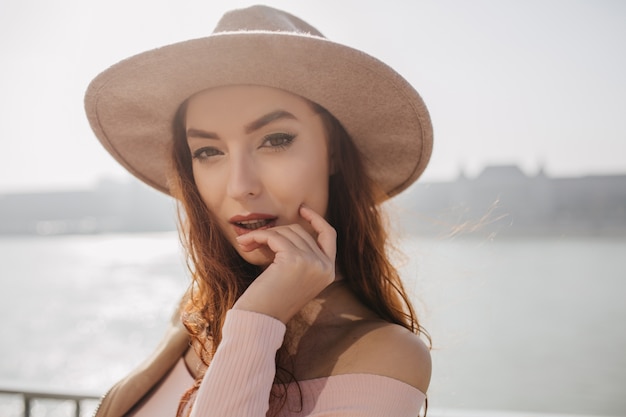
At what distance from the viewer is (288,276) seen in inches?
38.1

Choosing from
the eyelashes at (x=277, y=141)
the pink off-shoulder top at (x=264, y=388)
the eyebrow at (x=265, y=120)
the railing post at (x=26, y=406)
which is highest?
the eyebrow at (x=265, y=120)

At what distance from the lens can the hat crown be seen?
118cm

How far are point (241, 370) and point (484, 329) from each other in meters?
28.3

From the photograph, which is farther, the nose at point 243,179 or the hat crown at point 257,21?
the hat crown at point 257,21

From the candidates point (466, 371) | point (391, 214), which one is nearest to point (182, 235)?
point (391, 214)

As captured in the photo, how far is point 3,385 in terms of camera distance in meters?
2.23

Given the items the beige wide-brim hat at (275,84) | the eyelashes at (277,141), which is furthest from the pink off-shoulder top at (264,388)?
the beige wide-brim hat at (275,84)

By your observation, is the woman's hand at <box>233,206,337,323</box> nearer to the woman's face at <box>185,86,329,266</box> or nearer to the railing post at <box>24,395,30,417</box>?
the woman's face at <box>185,86,329,266</box>

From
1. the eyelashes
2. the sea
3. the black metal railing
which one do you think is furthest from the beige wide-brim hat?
the black metal railing

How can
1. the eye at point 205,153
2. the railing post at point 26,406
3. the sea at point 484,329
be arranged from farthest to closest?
the sea at point 484,329
the railing post at point 26,406
the eye at point 205,153

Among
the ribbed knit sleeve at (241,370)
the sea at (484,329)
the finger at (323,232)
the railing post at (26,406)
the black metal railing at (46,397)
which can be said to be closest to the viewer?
the ribbed knit sleeve at (241,370)

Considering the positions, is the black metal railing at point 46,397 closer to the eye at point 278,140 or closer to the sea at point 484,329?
the sea at point 484,329

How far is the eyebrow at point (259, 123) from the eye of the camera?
1092mm

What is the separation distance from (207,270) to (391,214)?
65cm
